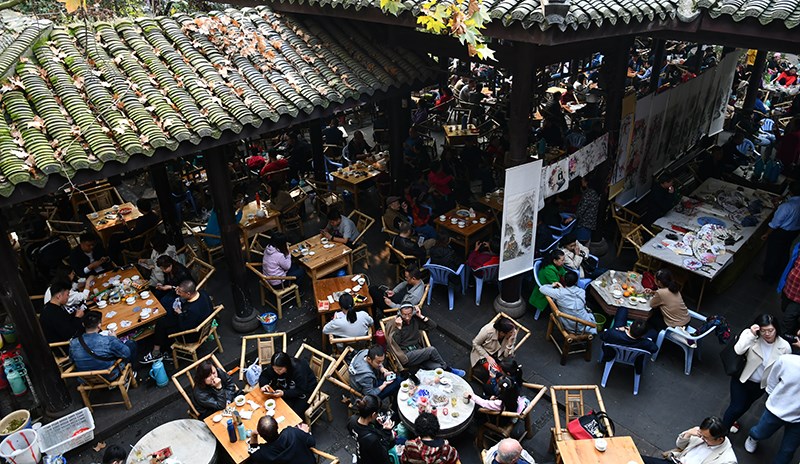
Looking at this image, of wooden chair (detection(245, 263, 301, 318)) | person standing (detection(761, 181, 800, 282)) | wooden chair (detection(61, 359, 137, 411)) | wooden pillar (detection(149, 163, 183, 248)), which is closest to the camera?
wooden chair (detection(61, 359, 137, 411))

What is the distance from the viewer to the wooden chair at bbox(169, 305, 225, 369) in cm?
841

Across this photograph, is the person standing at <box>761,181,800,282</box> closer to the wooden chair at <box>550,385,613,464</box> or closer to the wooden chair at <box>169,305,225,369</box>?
the wooden chair at <box>550,385,613,464</box>

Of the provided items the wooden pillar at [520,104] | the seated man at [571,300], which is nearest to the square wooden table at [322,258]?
the wooden pillar at [520,104]

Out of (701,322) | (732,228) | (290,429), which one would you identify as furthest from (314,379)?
(732,228)

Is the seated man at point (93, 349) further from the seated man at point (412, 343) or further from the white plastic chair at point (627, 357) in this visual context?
the white plastic chair at point (627, 357)

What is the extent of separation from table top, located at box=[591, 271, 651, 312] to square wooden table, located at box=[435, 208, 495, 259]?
8.70 feet

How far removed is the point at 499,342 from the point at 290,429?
3.16 m

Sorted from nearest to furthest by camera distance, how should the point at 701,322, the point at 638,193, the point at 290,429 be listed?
the point at 290,429 → the point at 701,322 → the point at 638,193

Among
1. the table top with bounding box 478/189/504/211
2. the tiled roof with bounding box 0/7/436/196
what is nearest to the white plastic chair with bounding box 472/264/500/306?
the table top with bounding box 478/189/504/211

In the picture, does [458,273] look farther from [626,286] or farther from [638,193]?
[638,193]

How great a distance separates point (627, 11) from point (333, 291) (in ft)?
20.3

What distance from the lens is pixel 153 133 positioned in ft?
22.2

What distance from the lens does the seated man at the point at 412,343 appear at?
7.91m

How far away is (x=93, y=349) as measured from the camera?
7.62m
